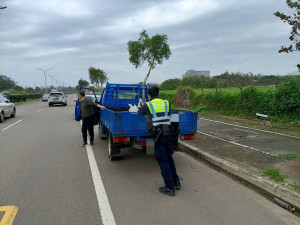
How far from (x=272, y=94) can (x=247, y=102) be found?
1575 mm

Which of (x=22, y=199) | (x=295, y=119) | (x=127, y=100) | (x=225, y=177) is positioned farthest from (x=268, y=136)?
(x=22, y=199)

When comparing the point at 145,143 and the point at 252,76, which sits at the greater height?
the point at 252,76

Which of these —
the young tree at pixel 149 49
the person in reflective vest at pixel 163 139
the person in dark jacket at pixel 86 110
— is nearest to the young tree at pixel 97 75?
the young tree at pixel 149 49

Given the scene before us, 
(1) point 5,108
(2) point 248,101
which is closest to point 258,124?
(2) point 248,101

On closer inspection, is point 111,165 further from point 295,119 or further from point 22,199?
point 295,119

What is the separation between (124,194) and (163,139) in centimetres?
112

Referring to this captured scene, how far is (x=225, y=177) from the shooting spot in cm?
549

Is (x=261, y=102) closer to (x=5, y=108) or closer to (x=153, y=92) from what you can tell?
(x=153, y=92)

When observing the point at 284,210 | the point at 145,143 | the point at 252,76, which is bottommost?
the point at 284,210

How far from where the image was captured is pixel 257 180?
4.90 metres

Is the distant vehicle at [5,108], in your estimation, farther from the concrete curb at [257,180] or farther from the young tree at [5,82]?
the young tree at [5,82]

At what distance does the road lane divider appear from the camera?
3545mm

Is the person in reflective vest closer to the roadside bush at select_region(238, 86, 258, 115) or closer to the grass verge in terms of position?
the grass verge

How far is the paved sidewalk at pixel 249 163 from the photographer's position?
446 centimetres
